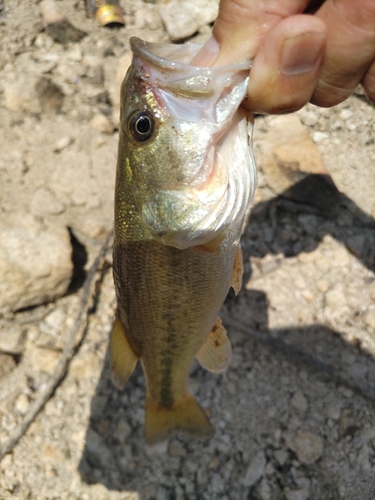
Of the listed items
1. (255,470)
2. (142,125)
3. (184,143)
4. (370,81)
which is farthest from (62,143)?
(255,470)

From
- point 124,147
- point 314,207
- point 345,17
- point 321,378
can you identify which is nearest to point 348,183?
point 314,207

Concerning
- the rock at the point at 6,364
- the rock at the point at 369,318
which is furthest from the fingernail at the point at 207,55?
the rock at the point at 6,364

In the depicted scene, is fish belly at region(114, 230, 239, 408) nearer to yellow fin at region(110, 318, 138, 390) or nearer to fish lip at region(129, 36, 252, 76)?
yellow fin at region(110, 318, 138, 390)

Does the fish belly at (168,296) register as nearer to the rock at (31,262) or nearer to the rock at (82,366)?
the rock at (82,366)

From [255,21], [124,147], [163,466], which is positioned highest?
[255,21]

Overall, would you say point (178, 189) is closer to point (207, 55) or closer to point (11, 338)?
point (207, 55)

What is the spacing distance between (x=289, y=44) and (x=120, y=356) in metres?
1.64

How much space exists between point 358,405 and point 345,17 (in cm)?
232

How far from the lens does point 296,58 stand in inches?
62.8

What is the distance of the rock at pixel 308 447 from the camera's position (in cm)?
279

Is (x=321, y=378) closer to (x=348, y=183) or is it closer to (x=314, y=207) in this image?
(x=314, y=207)

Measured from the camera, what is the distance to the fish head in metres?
1.59

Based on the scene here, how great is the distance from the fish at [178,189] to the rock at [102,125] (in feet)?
6.46

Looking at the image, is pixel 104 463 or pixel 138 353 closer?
pixel 138 353
